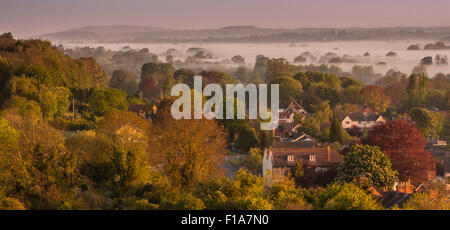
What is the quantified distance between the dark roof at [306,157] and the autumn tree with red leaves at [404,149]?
2.52 metres

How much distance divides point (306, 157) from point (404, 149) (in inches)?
213

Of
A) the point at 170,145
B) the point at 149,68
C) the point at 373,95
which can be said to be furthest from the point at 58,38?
the point at 170,145

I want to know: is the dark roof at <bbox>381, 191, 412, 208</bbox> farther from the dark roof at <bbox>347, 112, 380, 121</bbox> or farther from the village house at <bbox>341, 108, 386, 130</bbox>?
the dark roof at <bbox>347, 112, 380, 121</bbox>

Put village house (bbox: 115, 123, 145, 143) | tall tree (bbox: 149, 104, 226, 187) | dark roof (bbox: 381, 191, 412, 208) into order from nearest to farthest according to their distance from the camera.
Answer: dark roof (bbox: 381, 191, 412, 208) < tall tree (bbox: 149, 104, 226, 187) < village house (bbox: 115, 123, 145, 143)

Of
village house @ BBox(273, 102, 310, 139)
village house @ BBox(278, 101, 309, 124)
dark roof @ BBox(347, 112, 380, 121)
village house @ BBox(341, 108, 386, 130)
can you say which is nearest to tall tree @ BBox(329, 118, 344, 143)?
village house @ BBox(273, 102, 310, 139)

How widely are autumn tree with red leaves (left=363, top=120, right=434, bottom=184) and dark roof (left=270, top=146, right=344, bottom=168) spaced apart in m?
2.52

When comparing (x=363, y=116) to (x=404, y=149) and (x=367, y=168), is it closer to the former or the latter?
(x=404, y=149)

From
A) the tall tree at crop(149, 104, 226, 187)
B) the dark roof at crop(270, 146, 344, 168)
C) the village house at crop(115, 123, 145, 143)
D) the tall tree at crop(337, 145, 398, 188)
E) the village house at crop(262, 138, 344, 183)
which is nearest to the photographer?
the tall tree at crop(149, 104, 226, 187)

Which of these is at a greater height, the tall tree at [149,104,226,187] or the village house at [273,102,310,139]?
the tall tree at [149,104,226,187]

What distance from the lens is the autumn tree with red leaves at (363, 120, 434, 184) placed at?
26609 millimetres

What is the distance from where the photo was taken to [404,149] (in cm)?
2756

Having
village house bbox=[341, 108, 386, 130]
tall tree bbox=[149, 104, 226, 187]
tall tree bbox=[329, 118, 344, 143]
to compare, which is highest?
tall tree bbox=[149, 104, 226, 187]

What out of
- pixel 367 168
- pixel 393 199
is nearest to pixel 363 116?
pixel 367 168
